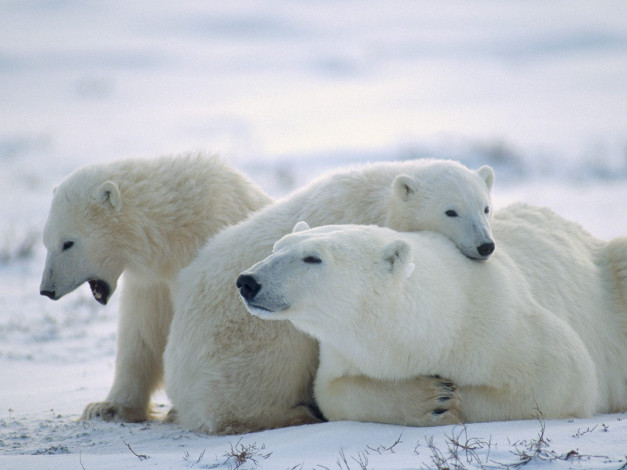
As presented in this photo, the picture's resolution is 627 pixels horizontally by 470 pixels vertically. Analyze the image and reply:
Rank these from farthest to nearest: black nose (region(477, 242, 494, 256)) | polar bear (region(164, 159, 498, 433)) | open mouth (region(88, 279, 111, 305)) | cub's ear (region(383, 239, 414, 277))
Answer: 1. open mouth (region(88, 279, 111, 305))
2. polar bear (region(164, 159, 498, 433))
3. black nose (region(477, 242, 494, 256))
4. cub's ear (region(383, 239, 414, 277))

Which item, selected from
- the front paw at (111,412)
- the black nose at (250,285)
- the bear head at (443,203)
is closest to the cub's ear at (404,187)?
the bear head at (443,203)

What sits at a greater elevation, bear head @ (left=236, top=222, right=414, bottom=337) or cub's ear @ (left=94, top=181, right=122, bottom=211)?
cub's ear @ (left=94, top=181, right=122, bottom=211)

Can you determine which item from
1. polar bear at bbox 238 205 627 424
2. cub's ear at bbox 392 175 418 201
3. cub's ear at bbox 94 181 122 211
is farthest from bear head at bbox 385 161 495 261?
cub's ear at bbox 94 181 122 211

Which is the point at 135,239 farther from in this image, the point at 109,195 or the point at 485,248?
the point at 485,248

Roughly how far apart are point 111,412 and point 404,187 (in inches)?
96.6

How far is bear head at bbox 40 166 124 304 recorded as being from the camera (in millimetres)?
5480

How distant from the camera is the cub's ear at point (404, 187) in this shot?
4.61 metres

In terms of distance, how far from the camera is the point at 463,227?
14.4 ft

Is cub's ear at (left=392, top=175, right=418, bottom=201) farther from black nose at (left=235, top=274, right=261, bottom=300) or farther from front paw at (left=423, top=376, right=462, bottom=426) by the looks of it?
black nose at (left=235, top=274, right=261, bottom=300)

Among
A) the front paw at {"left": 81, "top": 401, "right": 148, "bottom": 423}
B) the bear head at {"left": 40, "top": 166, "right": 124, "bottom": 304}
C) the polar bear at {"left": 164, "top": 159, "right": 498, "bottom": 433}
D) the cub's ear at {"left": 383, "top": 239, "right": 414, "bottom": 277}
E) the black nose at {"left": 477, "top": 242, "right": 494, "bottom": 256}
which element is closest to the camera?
the cub's ear at {"left": 383, "top": 239, "right": 414, "bottom": 277}

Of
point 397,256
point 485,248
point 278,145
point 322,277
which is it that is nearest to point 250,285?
point 322,277

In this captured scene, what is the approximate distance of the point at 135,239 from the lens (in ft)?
18.0

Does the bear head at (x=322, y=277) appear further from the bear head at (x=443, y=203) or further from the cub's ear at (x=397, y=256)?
the bear head at (x=443, y=203)

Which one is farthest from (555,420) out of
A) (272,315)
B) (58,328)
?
(58,328)
